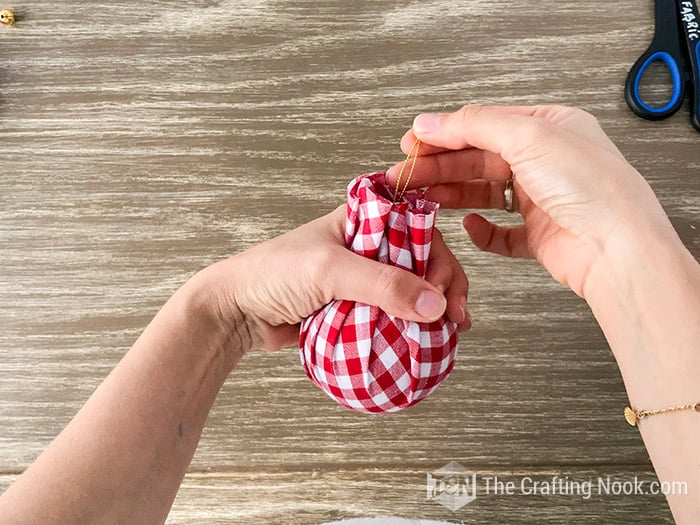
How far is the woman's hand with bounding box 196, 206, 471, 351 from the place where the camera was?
1.60ft

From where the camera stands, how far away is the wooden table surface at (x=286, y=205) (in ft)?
2.31

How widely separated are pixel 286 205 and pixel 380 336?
313 millimetres

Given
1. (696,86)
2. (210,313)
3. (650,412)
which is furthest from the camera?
(696,86)

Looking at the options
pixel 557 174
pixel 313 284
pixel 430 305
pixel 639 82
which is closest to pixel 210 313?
pixel 313 284

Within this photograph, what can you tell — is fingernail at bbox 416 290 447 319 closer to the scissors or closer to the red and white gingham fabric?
the red and white gingham fabric

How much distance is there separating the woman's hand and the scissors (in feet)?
1.26

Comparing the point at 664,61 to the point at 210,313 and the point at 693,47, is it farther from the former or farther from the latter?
the point at 210,313

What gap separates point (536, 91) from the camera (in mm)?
754

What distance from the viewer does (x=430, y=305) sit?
49cm

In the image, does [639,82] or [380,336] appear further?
[639,82]

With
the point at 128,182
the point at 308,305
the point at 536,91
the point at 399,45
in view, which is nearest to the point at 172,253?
the point at 128,182

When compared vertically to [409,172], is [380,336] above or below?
below

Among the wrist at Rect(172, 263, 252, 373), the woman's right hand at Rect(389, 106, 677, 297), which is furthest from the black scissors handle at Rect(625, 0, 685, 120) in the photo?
the wrist at Rect(172, 263, 252, 373)

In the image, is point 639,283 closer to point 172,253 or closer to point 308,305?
point 308,305
